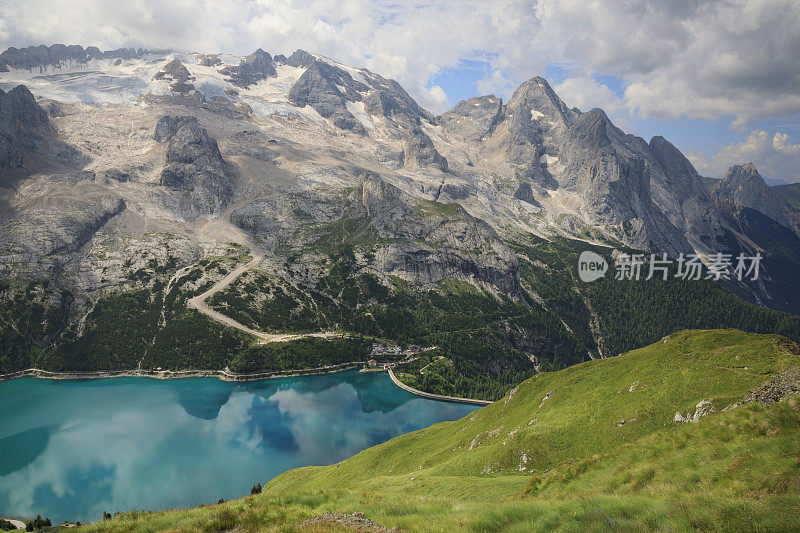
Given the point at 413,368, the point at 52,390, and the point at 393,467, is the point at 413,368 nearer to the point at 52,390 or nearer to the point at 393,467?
the point at 393,467

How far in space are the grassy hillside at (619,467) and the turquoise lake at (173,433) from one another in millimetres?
54301

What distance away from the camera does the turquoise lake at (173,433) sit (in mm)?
87500

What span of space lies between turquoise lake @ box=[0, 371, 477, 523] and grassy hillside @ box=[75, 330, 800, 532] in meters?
54.3

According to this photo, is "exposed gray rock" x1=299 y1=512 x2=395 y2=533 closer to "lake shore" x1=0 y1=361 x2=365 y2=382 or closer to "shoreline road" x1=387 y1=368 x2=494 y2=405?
"shoreline road" x1=387 y1=368 x2=494 y2=405

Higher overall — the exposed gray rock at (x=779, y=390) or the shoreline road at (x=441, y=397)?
the exposed gray rock at (x=779, y=390)

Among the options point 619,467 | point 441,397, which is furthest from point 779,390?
point 441,397

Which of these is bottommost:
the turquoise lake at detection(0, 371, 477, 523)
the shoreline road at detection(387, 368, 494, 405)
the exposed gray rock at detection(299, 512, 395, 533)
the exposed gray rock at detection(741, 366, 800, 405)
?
the shoreline road at detection(387, 368, 494, 405)

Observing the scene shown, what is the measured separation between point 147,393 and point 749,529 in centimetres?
17983

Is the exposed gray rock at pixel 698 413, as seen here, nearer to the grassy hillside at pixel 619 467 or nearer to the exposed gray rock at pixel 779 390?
the grassy hillside at pixel 619 467

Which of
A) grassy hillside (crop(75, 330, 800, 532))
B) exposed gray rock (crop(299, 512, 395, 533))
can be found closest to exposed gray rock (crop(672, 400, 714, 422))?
grassy hillside (crop(75, 330, 800, 532))

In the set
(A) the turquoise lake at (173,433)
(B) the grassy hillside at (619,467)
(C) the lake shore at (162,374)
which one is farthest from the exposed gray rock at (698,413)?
(C) the lake shore at (162,374)

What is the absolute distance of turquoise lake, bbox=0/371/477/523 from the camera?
287ft

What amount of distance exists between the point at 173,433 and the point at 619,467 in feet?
430

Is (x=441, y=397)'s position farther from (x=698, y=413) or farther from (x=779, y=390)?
(x=779, y=390)
